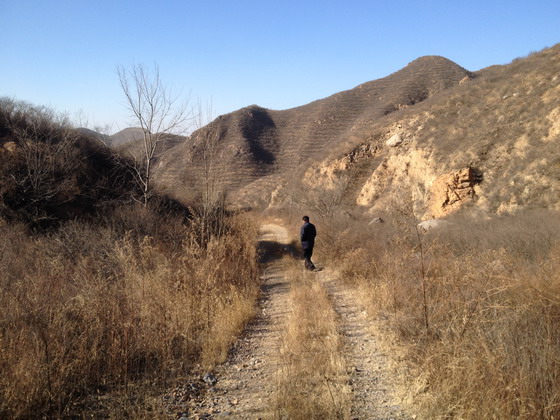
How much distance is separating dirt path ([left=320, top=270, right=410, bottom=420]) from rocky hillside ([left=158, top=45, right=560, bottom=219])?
2.09 meters

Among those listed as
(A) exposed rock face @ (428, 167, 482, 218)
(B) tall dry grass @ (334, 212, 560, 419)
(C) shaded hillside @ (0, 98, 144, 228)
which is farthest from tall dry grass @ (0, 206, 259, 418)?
(A) exposed rock face @ (428, 167, 482, 218)

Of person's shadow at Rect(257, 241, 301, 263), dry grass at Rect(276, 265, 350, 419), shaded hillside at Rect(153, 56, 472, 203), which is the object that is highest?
shaded hillside at Rect(153, 56, 472, 203)

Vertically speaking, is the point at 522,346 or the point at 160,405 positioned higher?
the point at 522,346

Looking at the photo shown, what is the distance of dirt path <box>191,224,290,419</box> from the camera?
11.0 ft

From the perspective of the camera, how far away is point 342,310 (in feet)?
21.8

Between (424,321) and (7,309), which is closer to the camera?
(7,309)

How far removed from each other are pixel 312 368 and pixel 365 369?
0.68 metres

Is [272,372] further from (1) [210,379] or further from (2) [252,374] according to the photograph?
(1) [210,379]

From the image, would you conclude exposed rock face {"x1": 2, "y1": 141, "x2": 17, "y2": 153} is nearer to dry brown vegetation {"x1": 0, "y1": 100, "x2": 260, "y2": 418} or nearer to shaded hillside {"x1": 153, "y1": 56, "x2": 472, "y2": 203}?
dry brown vegetation {"x1": 0, "y1": 100, "x2": 260, "y2": 418}

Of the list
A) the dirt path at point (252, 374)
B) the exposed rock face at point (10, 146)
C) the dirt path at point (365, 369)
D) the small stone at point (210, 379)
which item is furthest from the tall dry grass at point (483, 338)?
the exposed rock face at point (10, 146)

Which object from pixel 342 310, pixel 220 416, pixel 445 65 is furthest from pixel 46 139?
pixel 445 65

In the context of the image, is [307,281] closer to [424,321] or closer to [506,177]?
[424,321]

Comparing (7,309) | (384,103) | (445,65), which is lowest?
(7,309)

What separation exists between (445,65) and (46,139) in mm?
57969
